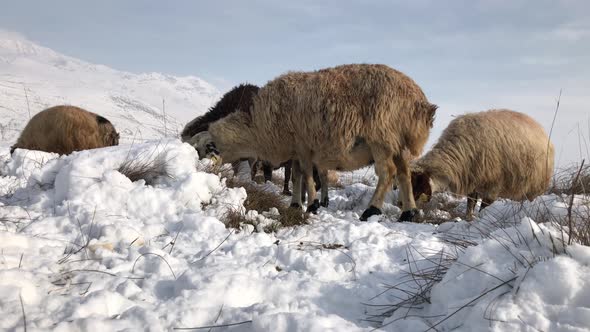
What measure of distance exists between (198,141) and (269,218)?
294 cm

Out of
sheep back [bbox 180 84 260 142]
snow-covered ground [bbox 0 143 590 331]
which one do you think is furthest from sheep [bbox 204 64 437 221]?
sheep back [bbox 180 84 260 142]

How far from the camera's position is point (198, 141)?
691 centimetres

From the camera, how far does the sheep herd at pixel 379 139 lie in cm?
526

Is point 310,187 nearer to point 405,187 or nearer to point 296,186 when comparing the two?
point 296,186

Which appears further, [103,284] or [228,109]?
[228,109]

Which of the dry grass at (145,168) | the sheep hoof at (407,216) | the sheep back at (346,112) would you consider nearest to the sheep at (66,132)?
the dry grass at (145,168)

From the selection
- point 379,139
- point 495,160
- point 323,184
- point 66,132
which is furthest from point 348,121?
point 66,132

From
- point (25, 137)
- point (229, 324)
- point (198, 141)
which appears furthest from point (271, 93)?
point (25, 137)

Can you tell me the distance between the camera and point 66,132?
8.28 metres

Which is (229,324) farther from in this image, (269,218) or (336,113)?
(336,113)

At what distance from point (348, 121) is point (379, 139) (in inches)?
18.8

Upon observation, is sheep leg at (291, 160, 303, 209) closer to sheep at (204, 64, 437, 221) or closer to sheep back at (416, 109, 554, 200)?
sheep at (204, 64, 437, 221)

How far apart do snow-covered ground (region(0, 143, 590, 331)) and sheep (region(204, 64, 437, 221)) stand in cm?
144

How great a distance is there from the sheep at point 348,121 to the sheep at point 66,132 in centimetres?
429
